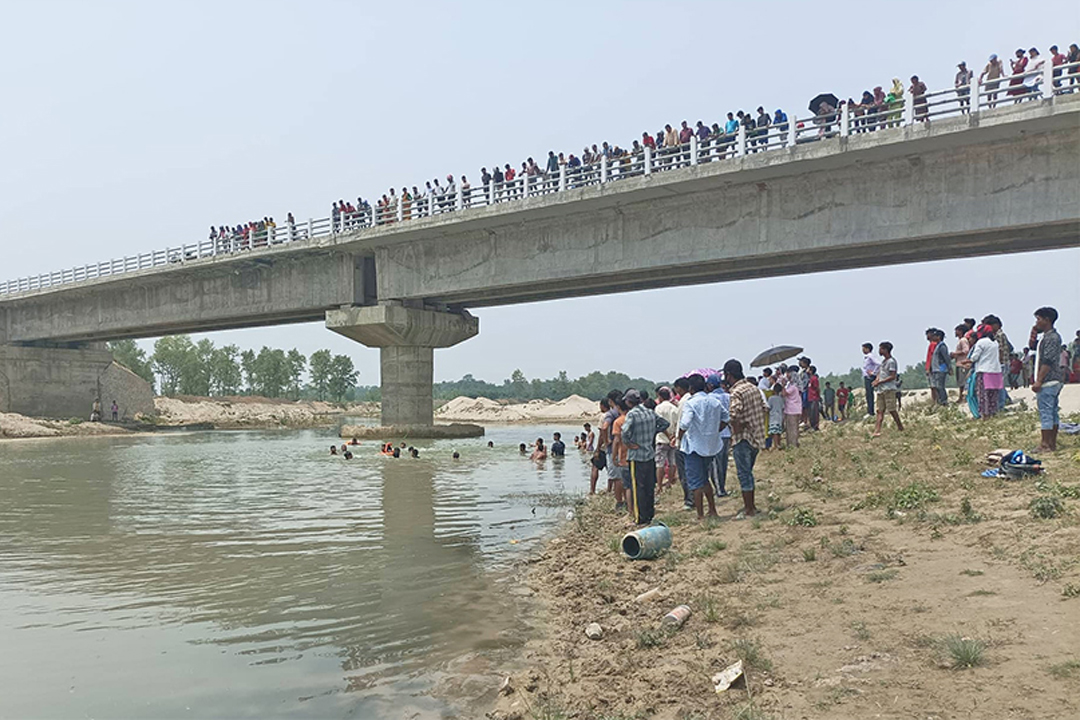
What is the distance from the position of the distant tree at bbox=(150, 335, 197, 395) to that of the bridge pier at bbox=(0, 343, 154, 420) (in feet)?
144

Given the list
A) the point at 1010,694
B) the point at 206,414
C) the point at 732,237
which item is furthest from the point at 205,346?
the point at 1010,694

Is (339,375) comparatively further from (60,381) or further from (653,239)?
(653,239)

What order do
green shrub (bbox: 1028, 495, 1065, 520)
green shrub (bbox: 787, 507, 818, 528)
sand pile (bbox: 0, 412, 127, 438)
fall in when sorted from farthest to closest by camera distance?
sand pile (bbox: 0, 412, 127, 438) < green shrub (bbox: 787, 507, 818, 528) < green shrub (bbox: 1028, 495, 1065, 520)

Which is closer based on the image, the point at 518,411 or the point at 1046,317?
the point at 1046,317

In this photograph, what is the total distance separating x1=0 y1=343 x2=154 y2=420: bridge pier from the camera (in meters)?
49.2

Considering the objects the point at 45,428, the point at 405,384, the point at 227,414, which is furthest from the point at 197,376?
the point at 405,384

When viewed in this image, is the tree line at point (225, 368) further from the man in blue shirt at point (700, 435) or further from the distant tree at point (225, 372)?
the man in blue shirt at point (700, 435)

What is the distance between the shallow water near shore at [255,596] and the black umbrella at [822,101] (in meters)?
13.3

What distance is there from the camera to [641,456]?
374 inches

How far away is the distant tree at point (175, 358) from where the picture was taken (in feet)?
326

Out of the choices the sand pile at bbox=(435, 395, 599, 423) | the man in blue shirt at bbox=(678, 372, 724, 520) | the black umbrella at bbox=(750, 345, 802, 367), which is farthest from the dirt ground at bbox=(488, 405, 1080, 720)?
the sand pile at bbox=(435, 395, 599, 423)

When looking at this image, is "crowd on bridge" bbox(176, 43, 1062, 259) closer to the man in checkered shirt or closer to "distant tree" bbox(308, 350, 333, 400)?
the man in checkered shirt

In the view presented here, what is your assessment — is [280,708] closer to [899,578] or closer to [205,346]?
[899,578]

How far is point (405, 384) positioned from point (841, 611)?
104ft
